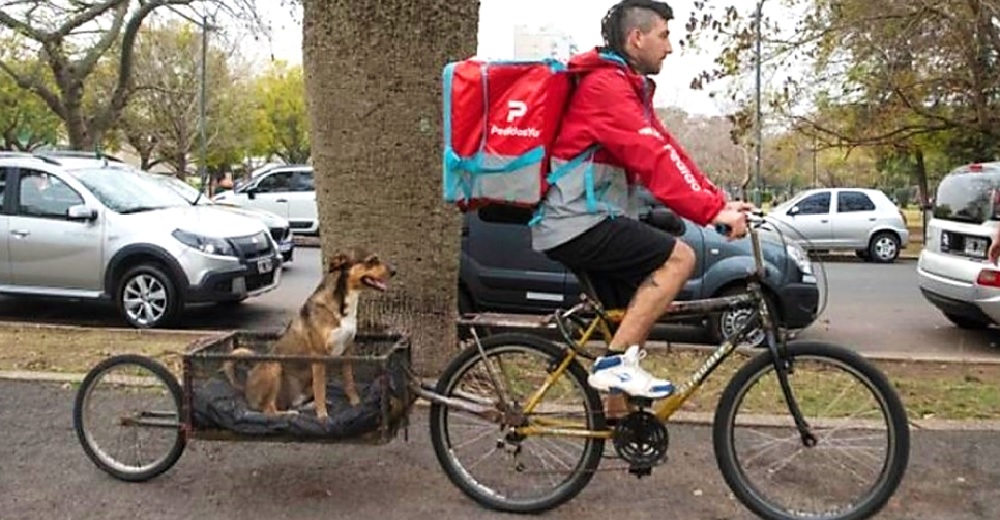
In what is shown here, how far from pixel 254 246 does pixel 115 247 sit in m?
1.36

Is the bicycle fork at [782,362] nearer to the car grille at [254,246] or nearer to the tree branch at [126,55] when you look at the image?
the car grille at [254,246]

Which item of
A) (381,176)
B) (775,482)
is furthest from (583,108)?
(381,176)

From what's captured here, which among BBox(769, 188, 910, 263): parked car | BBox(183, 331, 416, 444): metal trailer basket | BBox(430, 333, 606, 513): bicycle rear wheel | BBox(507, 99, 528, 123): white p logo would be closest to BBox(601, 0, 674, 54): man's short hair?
BBox(507, 99, 528, 123): white p logo

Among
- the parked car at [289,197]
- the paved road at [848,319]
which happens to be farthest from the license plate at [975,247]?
the parked car at [289,197]

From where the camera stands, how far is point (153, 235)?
411 inches

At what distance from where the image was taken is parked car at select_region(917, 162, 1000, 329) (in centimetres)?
935

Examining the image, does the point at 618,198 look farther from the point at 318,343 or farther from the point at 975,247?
the point at 975,247

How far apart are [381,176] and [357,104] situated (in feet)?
1.43

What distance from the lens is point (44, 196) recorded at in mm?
10875

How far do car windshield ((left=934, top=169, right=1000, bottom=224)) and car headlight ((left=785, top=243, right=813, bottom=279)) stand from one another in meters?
1.39

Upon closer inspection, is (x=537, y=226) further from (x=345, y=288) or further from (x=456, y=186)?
(x=345, y=288)

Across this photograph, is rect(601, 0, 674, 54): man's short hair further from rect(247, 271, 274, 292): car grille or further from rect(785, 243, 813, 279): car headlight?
rect(247, 271, 274, 292): car grille

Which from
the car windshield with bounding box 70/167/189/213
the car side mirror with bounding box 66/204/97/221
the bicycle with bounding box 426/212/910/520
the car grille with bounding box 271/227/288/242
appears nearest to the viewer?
the bicycle with bounding box 426/212/910/520

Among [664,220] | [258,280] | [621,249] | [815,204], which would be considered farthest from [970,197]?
[815,204]
